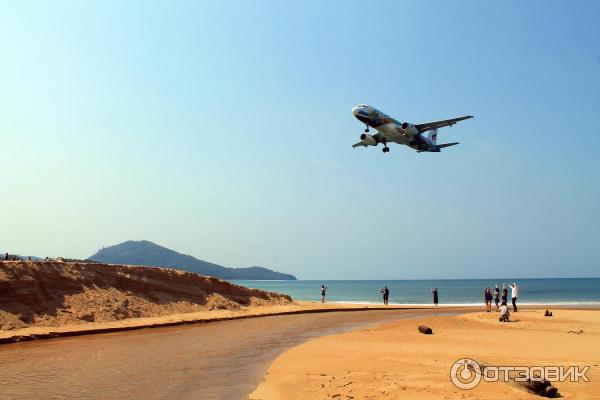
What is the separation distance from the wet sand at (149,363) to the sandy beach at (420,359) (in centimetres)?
109

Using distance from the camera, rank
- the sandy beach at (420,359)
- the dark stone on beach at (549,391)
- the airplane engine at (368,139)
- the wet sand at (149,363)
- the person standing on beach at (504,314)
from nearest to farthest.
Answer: the dark stone on beach at (549,391) < the sandy beach at (420,359) < the wet sand at (149,363) < the person standing on beach at (504,314) < the airplane engine at (368,139)

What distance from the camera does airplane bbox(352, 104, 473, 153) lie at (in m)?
39.8

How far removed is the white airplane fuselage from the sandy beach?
64.6 feet

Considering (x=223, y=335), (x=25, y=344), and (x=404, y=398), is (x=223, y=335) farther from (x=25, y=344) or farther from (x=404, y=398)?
(x=404, y=398)

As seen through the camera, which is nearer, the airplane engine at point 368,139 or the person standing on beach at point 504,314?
the person standing on beach at point 504,314

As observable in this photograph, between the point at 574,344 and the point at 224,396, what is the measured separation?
42.6ft

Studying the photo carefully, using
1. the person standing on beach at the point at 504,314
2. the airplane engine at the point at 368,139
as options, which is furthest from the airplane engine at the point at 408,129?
the person standing on beach at the point at 504,314

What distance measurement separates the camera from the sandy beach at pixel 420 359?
1015 cm

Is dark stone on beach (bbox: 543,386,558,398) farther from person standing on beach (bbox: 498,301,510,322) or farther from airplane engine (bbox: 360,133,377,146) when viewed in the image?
airplane engine (bbox: 360,133,377,146)

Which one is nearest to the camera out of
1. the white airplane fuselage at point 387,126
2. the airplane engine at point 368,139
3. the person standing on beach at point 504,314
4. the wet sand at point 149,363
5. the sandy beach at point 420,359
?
the sandy beach at point 420,359

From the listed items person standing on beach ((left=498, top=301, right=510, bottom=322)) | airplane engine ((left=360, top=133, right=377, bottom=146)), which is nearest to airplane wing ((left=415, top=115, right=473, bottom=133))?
airplane engine ((left=360, top=133, right=377, bottom=146))

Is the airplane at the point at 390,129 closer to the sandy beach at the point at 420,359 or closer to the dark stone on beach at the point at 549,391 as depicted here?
the sandy beach at the point at 420,359

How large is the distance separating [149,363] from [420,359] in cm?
802

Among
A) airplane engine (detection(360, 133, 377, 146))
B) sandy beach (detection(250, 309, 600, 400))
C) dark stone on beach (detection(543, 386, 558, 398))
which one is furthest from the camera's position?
airplane engine (detection(360, 133, 377, 146))
